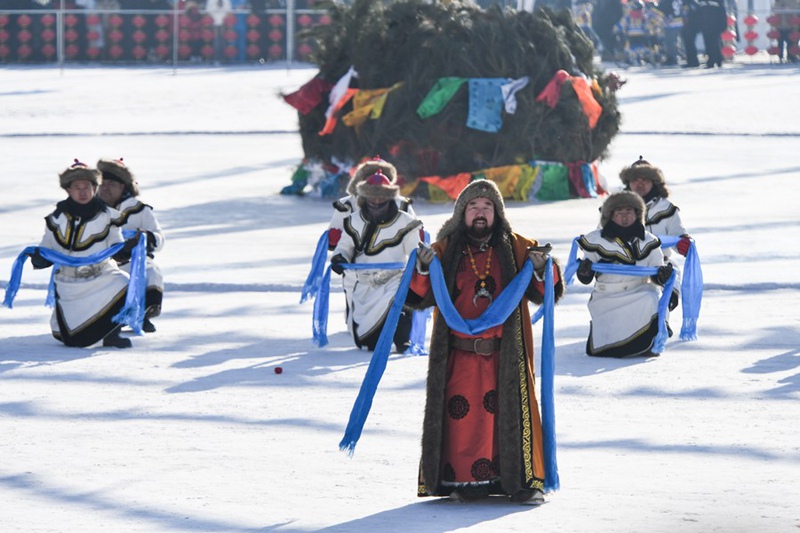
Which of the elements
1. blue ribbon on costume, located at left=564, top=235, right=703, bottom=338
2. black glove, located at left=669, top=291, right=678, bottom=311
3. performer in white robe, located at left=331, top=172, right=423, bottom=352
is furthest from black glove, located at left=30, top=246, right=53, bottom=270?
black glove, located at left=669, top=291, right=678, bottom=311

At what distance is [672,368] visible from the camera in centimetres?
1096

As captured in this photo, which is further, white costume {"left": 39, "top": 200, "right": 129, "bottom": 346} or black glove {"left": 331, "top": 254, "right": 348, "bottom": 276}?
white costume {"left": 39, "top": 200, "right": 129, "bottom": 346}

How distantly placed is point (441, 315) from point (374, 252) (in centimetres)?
416

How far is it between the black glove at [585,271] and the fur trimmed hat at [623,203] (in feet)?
0.96

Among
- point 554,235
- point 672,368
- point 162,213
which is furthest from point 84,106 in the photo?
point 672,368

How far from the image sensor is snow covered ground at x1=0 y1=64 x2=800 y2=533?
7320mm

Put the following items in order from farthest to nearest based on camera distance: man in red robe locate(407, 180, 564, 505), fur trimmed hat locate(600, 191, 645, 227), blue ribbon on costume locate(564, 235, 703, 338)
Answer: blue ribbon on costume locate(564, 235, 703, 338), fur trimmed hat locate(600, 191, 645, 227), man in red robe locate(407, 180, 564, 505)

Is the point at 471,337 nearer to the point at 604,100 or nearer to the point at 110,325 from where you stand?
the point at 110,325

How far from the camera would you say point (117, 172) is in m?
12.3

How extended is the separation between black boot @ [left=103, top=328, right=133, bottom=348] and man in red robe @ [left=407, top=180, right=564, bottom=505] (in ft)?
14.6

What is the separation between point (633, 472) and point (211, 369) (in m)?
3.66

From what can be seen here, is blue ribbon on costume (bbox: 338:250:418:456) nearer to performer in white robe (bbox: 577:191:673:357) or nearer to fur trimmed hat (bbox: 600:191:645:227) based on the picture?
performer in white robe (bbox: 577:191:673:357)

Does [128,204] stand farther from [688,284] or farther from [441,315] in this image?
[441,315]

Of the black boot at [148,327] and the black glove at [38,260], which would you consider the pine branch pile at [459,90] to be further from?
the black glove at [38,260]
